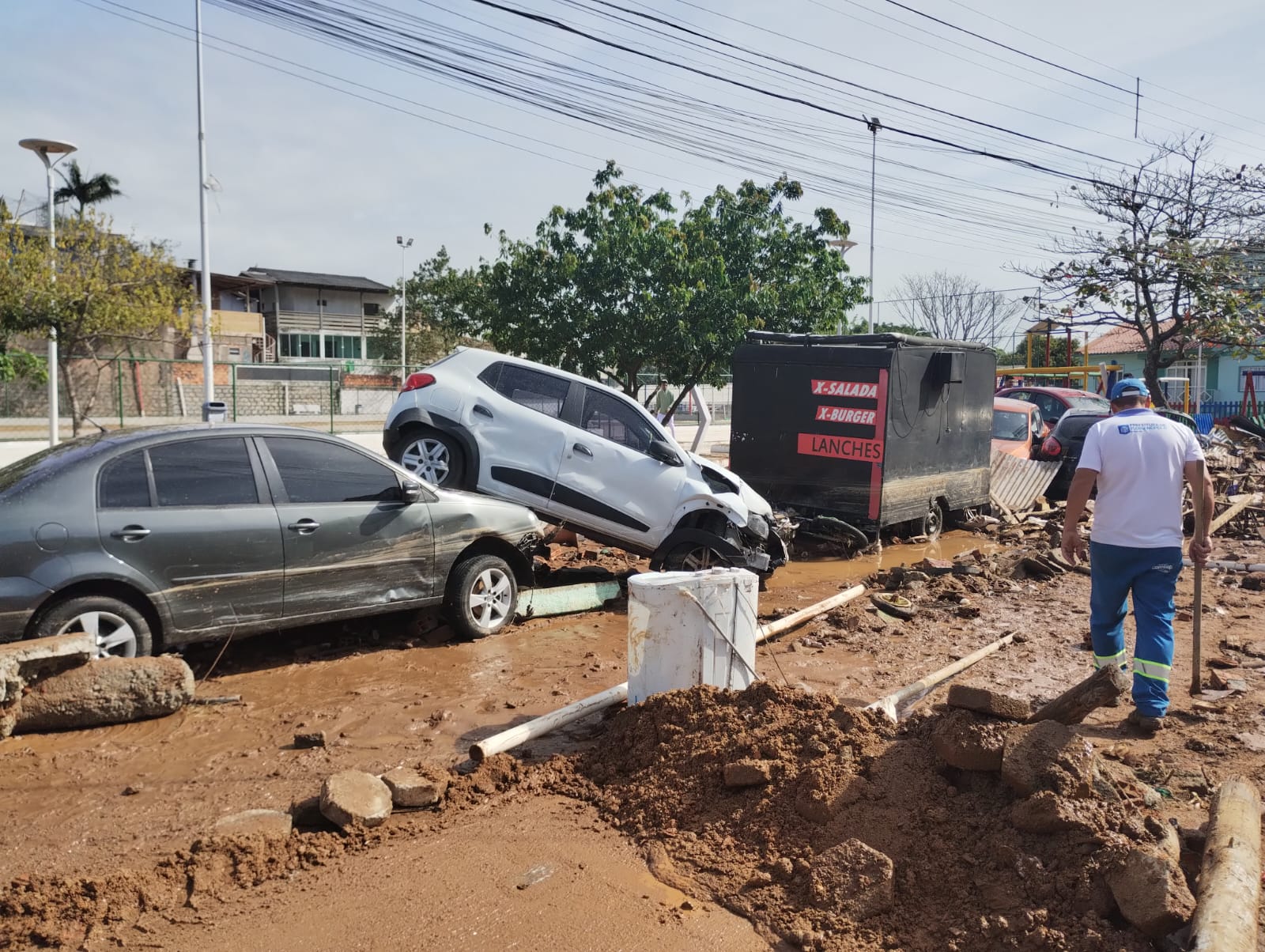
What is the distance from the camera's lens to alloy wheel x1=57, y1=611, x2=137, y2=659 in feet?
16.7

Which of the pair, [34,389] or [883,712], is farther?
[34,389]

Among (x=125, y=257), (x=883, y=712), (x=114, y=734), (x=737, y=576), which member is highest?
(x=125, y=257)

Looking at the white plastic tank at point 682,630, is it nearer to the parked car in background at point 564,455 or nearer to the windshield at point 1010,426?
the parked car in background at point 564,455

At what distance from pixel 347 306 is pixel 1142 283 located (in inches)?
1666

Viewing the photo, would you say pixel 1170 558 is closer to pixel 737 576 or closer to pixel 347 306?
pixel 737 576

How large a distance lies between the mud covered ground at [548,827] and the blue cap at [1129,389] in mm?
1852

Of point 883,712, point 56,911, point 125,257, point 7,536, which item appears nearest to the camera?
point 56,911

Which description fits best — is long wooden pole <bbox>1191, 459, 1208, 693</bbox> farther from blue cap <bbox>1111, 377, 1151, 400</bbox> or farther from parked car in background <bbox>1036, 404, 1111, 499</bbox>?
parked car in background <bbox>1036, 404, 1111, 499</bbox>

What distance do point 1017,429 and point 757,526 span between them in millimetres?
9048

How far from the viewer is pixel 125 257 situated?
17.2 metres

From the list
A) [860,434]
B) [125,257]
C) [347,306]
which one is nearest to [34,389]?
[125,257]

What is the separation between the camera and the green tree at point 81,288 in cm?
1434

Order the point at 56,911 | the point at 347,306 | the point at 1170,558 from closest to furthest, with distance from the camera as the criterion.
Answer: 1. the point at 56,911
2. the point at 1170,558
3. the point at 347,306

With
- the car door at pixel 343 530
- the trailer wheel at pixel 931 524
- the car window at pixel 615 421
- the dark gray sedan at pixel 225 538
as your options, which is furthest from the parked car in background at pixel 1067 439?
the car door at pixel 343 530
